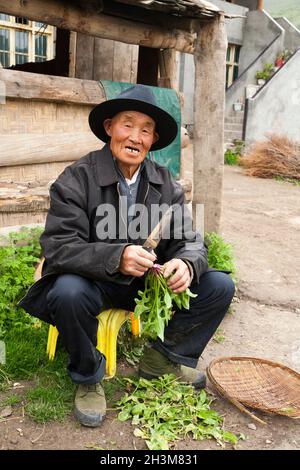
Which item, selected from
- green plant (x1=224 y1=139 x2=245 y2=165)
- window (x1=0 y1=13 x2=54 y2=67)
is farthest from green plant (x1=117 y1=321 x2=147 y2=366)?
green plant (x1=224 y1=139 x2=245 y2=165)

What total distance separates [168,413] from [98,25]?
339 centimetres

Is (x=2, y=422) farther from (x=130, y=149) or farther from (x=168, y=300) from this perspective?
(x=130, y=149)

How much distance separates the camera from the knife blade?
2.69m

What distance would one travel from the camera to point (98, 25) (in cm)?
457

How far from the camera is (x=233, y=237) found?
21.8 feet

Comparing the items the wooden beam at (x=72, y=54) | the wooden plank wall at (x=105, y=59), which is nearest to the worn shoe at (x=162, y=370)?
the wooden plank wall at (x=105, y=59)

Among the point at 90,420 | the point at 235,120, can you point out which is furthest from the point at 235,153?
the point at 90,420

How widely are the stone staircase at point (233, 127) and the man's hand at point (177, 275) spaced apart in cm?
1337

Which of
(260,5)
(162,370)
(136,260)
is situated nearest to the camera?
(136,260)

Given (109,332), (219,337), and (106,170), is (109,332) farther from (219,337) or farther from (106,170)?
(219,337)

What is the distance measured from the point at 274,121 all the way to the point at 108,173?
1311cm

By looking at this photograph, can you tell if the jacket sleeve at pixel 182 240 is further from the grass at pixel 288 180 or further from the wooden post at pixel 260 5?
the wooden post at pixel 260 5

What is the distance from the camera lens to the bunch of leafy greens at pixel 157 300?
8.80 ft

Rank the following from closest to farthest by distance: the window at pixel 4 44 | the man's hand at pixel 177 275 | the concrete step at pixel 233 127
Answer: the man's hand at pixel 177 275 < the window at pixel 4 44 < the concrete step at pixel 233 127
